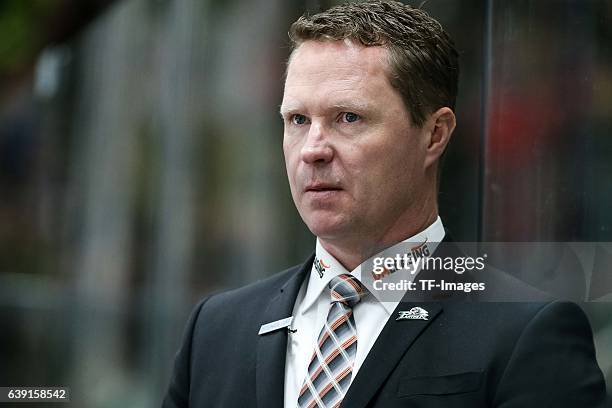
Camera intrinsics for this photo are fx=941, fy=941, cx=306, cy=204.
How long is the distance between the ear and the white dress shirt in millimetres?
167

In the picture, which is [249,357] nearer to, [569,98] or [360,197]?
[360,197]

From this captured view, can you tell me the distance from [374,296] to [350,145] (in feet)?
1.20

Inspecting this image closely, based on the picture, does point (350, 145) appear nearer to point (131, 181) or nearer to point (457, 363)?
point (457, 363)

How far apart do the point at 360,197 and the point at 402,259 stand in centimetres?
19

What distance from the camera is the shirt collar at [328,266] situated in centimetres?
230

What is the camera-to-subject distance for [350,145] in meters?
2.22

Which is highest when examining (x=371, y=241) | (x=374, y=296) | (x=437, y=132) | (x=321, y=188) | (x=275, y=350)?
(x=437, y=132)

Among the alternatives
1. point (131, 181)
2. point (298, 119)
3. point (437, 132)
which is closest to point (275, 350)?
point (298, 119)

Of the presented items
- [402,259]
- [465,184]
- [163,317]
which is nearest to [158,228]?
[163,317]

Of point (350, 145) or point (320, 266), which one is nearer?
point (350, 145)

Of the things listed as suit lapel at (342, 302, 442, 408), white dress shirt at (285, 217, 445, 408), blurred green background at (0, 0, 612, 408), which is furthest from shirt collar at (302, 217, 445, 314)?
blurred green background at (0, 0, 612, 408)

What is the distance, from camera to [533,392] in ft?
6.54

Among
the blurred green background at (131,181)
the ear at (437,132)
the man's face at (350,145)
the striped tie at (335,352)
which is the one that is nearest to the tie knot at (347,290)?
the striped tie at (335,352)

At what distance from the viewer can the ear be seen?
234cm
